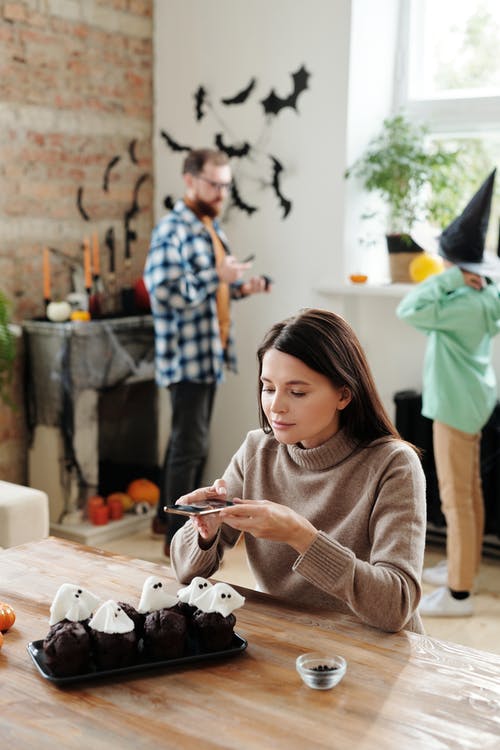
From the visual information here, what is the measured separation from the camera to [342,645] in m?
1.47

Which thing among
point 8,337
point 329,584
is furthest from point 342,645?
point 8,337

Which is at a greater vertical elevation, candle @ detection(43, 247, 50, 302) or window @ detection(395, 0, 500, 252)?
window @ detection(395, 0, 500, 252)

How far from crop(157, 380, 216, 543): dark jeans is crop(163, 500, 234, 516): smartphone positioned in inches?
87.4

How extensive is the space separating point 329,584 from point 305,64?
3034mm

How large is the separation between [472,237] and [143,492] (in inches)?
76.0

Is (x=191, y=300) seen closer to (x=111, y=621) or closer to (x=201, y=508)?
(x=201, y=508)

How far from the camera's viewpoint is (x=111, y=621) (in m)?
1.37

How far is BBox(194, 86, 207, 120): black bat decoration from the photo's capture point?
14.6 ft

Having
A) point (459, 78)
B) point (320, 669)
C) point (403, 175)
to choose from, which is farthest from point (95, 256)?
point (320, 669)

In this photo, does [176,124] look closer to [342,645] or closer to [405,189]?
[405,189]

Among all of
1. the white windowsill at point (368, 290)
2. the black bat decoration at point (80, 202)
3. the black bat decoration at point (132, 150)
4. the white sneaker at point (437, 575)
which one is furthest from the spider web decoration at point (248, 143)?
the white sneaker at point (437, 575)

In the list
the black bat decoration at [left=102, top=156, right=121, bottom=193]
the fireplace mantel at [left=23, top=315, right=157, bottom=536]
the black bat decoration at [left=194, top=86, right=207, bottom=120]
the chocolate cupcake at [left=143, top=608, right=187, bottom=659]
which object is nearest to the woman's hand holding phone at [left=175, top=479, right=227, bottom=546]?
the chocolate cupcake at [left=143, top=608, right=187, bottom=659]

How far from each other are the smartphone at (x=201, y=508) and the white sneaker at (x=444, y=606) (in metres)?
1.98

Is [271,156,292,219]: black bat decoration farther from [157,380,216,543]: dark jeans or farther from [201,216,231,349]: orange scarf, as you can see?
[157,380,216,543]: dark jeans
